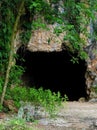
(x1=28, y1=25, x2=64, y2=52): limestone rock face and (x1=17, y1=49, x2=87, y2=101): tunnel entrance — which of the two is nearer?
(x1=28, y1=25, x2=64, y2=52): limestone rock face

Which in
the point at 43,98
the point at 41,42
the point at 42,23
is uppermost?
the point at 42,23

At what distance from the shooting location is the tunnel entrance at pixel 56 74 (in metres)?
15.9

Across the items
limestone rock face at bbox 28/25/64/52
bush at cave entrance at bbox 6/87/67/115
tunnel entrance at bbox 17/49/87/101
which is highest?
limestone rock face at bbox 28/25/64/52

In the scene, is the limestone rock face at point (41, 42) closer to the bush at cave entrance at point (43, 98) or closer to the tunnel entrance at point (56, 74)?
the tunnel entrance at point (56, 74)

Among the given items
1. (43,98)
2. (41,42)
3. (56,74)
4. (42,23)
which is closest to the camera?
(42,23)

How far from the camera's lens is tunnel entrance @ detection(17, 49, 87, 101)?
15945 millimetres

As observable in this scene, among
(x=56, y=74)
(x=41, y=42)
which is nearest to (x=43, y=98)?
(x=41, y=42)

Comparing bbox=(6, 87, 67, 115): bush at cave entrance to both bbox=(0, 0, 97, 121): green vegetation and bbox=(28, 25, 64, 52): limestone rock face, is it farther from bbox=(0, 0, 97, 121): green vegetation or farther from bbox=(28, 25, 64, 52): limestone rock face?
bbox=(28, 25, 64, 52): limestone rock face

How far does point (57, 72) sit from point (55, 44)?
4250 millimetres

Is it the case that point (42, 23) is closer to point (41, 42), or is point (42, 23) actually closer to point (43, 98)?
point (43, 98)

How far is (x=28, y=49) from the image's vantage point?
44.8 ft

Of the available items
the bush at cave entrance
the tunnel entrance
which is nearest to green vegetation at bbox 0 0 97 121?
the bush at cave entrance

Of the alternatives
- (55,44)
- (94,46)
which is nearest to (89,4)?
(55,44)

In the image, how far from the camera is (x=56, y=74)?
58.7ft
